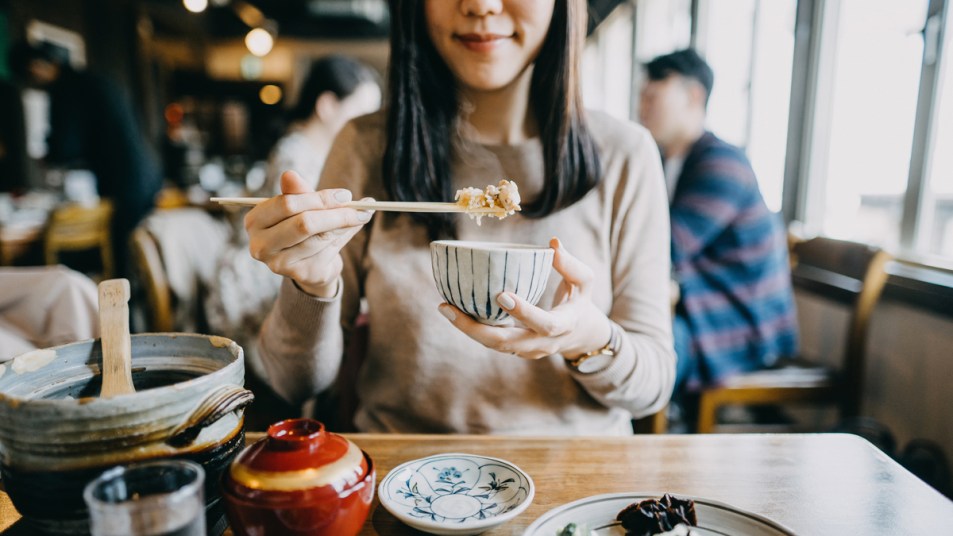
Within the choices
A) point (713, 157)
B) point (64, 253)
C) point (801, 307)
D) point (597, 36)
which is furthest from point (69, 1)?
point (801, 307)

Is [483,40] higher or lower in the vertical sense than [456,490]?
higher

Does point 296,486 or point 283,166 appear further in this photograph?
point 283,166

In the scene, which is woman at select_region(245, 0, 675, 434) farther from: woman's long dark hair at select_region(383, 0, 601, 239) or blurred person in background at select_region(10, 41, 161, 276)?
blurred person in background at select_region(10, 41, 161, 276)

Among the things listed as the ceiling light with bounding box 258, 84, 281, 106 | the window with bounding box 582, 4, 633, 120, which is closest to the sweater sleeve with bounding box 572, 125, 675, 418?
the window with bounding box 582, 4, 633, 120

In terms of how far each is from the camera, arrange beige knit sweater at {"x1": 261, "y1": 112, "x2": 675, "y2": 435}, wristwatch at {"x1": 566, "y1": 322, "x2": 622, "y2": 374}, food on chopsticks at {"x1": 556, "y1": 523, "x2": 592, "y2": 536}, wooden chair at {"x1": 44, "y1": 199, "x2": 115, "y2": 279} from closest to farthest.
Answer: food on chopsticks at {"x1": 556, "y1": 523, "x2": 592, "y2": 536} < wristwatch at {"x1": 566, "y1": 322, "x2": 622, "y2": 374} < beige knit sweater at {"x1": 261, "y1": 112, "x2": 675, "y2": 435} < wooden chair at {"x1": 44, "y1": 199, "x2": 115, "y2": 279}

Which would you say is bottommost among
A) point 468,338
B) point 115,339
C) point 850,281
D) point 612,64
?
point 850,281

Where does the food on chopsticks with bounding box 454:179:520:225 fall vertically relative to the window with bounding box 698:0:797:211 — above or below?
below

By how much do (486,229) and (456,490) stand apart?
560 millimetres

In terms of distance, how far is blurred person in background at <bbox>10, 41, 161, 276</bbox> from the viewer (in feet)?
15.0

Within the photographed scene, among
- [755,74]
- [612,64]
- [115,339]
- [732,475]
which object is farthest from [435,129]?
[612,64]

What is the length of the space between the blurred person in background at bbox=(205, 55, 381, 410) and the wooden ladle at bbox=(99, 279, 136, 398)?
3.01 ft

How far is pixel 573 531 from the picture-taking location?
2.13 feet

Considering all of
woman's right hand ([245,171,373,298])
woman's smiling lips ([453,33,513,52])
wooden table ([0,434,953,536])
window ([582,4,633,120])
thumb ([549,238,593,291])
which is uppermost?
window ([582,4,633,120])

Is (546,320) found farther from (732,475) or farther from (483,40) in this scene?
(483,40)
